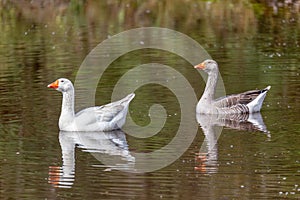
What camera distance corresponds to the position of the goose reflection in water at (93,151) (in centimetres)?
1084

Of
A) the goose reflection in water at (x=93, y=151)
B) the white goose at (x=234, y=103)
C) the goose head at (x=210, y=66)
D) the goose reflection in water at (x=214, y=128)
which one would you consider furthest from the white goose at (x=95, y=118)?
the goose head at (x=210, y=66)

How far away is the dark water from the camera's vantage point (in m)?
10.3

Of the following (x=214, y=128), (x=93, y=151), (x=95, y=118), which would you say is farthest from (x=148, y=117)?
(x=93, y=151)

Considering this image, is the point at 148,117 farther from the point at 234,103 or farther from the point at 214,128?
the point at 234,103

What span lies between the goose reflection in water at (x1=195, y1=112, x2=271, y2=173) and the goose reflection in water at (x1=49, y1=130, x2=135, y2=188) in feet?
2.97

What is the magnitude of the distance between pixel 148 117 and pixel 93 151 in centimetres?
193

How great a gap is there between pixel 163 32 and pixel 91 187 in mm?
13362

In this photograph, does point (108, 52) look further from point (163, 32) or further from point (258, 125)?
point (258, 125)

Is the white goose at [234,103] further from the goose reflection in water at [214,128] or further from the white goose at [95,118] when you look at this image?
the white goose at [95,118]

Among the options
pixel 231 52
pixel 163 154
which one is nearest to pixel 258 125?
pixel 163 154

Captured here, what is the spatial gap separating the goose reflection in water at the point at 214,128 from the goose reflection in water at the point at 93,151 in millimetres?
904

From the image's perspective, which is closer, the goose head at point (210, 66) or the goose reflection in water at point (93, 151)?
the goose reflection in water at point (93, 151)

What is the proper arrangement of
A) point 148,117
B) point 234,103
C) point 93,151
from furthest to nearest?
point 234,103
point 148,117
point 93,151

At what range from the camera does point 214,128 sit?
13.4 m
